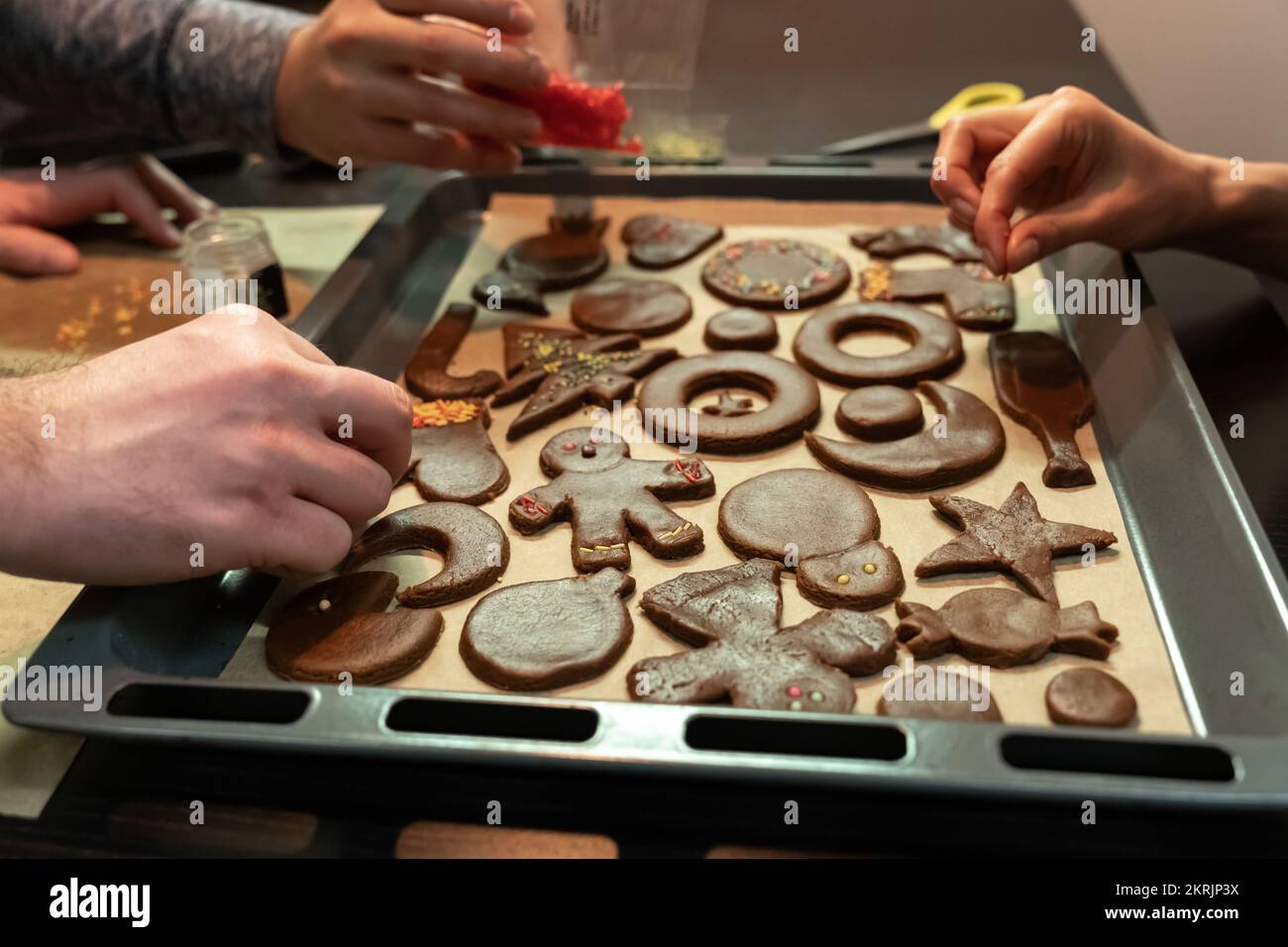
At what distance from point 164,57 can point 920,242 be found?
1.48 meters

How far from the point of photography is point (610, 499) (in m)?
1.32

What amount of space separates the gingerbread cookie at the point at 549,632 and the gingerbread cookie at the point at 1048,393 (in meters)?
0.62

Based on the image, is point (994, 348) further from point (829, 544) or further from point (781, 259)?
point (829, 544)

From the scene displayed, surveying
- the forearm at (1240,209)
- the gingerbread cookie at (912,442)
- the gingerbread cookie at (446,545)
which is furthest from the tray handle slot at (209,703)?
the forearm at (1240,209)

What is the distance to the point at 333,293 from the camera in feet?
5.35

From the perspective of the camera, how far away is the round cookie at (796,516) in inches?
48.8

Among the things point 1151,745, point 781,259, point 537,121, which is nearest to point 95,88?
point 537,121

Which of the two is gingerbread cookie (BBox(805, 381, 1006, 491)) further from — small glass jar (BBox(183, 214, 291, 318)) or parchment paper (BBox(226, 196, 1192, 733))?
small glass jar (BBox(183, 214, 291, 318))

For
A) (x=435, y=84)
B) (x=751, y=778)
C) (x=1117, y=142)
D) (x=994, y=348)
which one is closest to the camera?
(x=751, y=778)

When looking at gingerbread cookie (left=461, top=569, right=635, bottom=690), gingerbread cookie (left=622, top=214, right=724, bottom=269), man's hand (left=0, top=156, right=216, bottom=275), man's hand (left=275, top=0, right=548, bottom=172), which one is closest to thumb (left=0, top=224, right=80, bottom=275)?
man's hand (left=0, top=156, right=216, bottom=275)

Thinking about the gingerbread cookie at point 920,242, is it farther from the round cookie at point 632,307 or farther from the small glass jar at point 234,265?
the small glass jar at point 234,265

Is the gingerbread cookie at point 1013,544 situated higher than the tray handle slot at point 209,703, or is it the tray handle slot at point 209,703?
the gingerbread cookie at point 1013,544

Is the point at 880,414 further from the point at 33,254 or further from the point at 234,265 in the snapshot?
the point at 33,254

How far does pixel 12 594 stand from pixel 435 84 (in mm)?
1052
